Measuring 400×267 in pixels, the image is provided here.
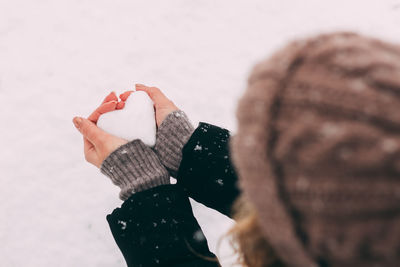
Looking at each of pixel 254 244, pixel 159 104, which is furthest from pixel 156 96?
pixel 254 244

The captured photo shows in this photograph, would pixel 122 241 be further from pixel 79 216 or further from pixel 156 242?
pixel 79 216

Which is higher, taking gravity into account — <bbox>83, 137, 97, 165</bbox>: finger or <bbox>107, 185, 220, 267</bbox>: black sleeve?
<bbox>83, 137, 97, 165</bbox>: finger

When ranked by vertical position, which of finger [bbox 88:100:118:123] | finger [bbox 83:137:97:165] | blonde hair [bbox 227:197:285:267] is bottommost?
blonde hair [bbox 227:197:285:267]

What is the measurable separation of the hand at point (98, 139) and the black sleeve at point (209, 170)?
23 cm

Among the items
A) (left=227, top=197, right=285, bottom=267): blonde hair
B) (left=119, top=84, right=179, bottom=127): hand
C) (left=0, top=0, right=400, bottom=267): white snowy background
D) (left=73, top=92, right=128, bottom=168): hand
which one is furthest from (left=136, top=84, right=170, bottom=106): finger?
(left=227, top=197, right=285, bottom=267): blonde hair

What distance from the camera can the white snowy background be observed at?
4.15ft

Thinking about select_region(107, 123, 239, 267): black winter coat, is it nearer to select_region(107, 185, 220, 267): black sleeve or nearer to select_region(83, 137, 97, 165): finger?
select_region(107, 185, 220, 267): black sleeve

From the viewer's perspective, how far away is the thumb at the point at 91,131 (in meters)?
1.10

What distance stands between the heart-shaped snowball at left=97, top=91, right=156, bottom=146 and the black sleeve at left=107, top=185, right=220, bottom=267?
213 millimetres

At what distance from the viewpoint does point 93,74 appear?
1.49 meters

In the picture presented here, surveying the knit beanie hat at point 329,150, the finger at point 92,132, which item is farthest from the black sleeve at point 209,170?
the knit beanie hat at point 329,150

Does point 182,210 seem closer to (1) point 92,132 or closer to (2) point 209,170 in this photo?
(2) point 209,170

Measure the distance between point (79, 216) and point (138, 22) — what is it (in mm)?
940

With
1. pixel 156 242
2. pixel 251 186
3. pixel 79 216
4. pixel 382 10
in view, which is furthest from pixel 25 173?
pixel 382 10
